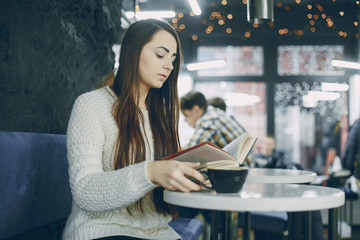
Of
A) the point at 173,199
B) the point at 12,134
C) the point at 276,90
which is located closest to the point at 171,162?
the point at 173,199

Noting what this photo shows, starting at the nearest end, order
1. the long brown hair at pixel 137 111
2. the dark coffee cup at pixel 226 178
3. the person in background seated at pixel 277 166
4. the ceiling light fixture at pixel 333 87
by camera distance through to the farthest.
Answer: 1. the dark coffee cup at pixel 226 178
2. the long brown hair at pixel 137 111
3. the person in background seated at pixel 277 166
4. the ceiling light fixture at pixel 333 87

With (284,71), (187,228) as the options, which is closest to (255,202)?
(187,228)

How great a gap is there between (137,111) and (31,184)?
443 millimetres

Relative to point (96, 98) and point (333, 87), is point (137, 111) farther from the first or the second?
point (333, 87)

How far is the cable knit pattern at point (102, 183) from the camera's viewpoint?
117 centimetres

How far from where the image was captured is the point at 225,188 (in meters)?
1.15

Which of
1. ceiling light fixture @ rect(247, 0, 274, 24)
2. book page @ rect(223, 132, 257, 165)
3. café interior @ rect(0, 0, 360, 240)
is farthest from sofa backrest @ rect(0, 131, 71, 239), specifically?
café interior @ rect(0, 0, 360, 240)

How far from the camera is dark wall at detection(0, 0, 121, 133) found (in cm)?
148

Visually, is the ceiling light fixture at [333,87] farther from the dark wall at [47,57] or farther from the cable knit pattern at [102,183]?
the cable knit pattern at [102,183]

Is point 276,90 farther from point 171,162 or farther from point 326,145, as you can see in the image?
point 171,162

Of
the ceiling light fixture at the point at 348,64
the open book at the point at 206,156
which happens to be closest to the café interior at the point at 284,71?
the ceiling light fixture at the point at 348,64

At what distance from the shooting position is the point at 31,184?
1.43 m

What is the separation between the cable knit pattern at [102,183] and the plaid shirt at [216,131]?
6.11 feet

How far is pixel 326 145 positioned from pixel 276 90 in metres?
1.30
